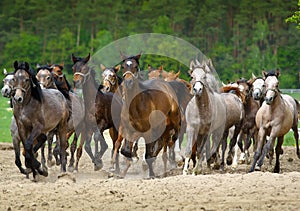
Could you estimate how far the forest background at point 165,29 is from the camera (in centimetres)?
5909

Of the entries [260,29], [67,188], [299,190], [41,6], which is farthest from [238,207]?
[41,6]

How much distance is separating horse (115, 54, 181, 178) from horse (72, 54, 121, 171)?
3.18 feet

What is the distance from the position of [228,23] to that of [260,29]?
337 inches

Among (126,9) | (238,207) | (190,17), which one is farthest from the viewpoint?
(126,9)

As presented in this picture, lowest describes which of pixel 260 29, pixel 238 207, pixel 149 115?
pixel 238 207

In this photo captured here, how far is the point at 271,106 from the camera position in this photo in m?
15.0

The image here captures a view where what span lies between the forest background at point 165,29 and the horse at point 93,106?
1453 inches

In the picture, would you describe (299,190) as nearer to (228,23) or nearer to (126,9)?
(228,23)

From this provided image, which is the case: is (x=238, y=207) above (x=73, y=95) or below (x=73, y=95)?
below

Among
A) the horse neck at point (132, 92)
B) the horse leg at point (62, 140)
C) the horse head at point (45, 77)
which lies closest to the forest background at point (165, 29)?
the horse head at point (45, 77)

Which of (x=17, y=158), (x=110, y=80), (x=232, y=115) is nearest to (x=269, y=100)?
(x=232, y=115)

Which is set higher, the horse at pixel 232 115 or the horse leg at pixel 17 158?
the horse at pixel 232 115

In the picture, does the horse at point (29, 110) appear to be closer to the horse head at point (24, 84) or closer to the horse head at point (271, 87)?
the horse head at point (24, 84)

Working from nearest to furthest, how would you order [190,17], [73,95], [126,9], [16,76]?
[16,76] → [73,95] → [190,17] → [126,9]
